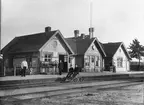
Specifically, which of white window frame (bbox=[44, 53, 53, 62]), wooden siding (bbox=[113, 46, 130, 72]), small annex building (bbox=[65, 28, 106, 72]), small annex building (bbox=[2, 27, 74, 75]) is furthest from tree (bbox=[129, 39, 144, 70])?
white window frame (bbox=[44, 53, 53, 62])

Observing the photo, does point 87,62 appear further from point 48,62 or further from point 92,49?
point 48,62

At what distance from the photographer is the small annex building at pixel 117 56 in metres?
37.7

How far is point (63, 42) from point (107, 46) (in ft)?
46.1

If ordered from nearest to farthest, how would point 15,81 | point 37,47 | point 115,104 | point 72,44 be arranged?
point 115,104
point 15,81
point 37,47
point 72,44

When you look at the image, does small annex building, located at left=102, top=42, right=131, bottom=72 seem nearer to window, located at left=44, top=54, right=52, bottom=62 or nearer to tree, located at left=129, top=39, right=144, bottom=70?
tree, located at left=129, top=39, right=144, bottom=70

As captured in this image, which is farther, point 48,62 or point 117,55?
point 117,55

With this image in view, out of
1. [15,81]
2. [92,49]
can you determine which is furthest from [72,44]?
[15,81]

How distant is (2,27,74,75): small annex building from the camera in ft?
84.1

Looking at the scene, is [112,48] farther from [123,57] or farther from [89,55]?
[89,55]

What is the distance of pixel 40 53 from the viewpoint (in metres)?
25.5

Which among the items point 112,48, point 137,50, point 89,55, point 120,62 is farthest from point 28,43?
point 137,50

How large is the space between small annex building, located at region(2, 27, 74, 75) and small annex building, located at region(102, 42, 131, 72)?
10.2 m

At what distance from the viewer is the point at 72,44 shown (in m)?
35.4

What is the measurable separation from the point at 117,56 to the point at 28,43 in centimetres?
1595
